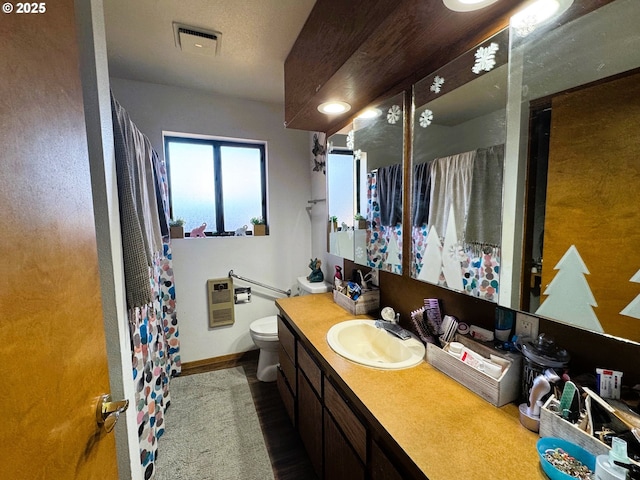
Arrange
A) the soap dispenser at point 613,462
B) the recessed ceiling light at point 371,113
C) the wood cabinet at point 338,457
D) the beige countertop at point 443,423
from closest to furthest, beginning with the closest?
the soap dispenser at point 613,462, the beige countertop at point 443,423, the wood cabinet at point 338,457, the recessed ceiling light at point 371,113

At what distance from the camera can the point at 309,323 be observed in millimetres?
1627

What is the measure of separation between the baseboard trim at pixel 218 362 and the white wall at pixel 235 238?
49 mm

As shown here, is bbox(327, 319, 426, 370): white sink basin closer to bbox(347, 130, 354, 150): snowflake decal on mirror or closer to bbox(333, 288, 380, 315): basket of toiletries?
bbox(333, 288, 380, 315): basket of toiletries

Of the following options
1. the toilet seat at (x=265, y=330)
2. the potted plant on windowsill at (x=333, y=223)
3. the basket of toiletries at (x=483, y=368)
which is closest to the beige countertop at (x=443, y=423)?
the basket of toiletries at (x=483, y=368)

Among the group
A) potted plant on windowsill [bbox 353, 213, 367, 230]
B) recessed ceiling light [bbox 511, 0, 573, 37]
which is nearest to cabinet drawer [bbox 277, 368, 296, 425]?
potted plant on windowsill [bbox 353, 213, 367, 230]

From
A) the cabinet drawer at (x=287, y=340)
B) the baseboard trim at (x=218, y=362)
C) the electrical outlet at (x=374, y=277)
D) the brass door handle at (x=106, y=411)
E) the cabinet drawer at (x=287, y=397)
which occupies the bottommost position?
A: the baseboard trim at (x=218, y=362)

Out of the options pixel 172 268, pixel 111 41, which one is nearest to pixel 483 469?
Answer: pixel 172 268

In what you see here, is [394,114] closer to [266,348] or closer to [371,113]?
[371,113]

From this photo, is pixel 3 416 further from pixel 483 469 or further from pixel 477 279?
pixel 477 279

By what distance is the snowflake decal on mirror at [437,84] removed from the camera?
44.5 inches

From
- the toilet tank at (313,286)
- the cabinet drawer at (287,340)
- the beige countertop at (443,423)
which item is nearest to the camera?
the beige countertop at (443,423)

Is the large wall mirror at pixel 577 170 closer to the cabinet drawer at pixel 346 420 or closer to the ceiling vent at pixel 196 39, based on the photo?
the cabinet drawer at pixel 346 420

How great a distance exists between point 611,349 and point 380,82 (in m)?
1.34

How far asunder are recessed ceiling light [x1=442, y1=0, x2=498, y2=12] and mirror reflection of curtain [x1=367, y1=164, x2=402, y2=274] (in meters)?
0.66
